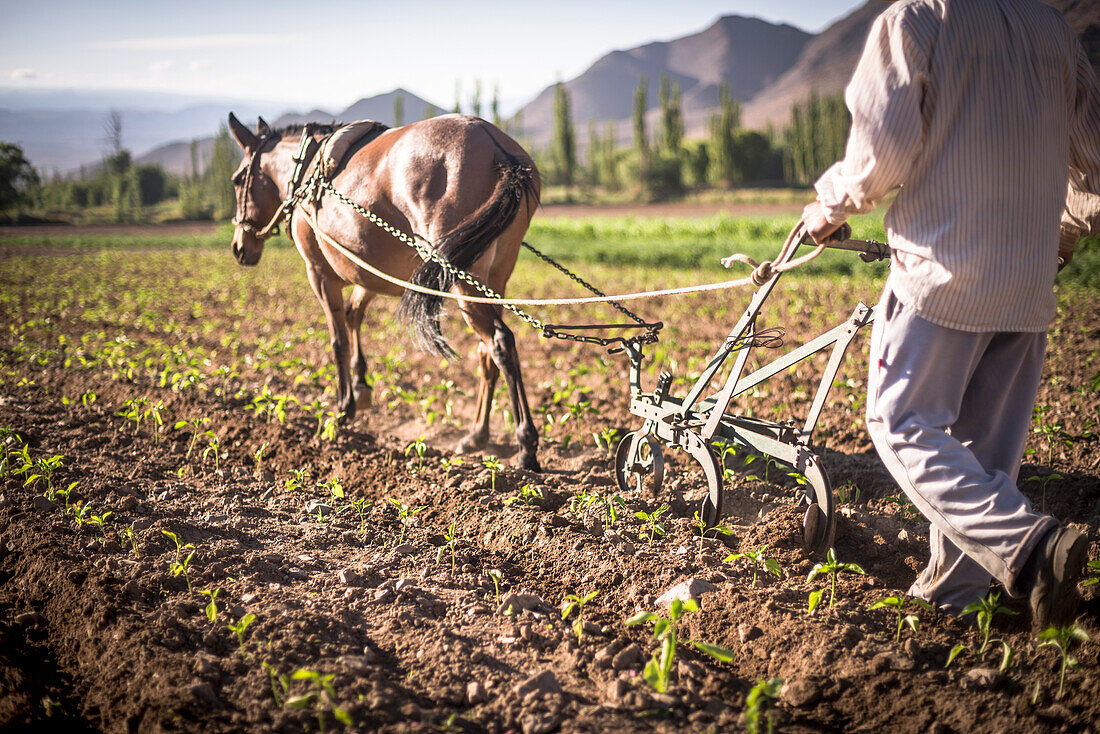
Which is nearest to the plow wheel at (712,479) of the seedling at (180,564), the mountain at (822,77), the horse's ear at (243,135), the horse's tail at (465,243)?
the horse's tail at (465,243)

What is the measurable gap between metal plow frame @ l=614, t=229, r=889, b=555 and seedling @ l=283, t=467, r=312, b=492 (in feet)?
5.91

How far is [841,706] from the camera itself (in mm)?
2117

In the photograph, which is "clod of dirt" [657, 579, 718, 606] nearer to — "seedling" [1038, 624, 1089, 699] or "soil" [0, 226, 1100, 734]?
"soil" [0, 226, 1100, 734]

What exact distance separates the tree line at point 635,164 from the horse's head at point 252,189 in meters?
42.4

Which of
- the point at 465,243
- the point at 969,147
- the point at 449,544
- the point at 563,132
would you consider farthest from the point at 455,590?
the point at 563,132

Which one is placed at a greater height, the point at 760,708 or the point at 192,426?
the point at 192,426

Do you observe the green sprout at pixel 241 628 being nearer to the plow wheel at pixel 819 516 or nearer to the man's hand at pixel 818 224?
the plow wheel at pixel 819 516

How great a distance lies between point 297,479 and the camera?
13.6 feet

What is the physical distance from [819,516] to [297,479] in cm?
294

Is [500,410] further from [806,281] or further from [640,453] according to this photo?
[806,281]

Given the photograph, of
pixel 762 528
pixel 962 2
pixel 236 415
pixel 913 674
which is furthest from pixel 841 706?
pixel 236 415

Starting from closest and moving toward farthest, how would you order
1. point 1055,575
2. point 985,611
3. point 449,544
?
point 1055,575
point 985,611
point 449,544

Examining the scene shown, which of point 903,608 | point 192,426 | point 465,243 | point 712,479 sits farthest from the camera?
point 192,426

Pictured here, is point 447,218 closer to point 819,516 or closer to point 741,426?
point 741,426
